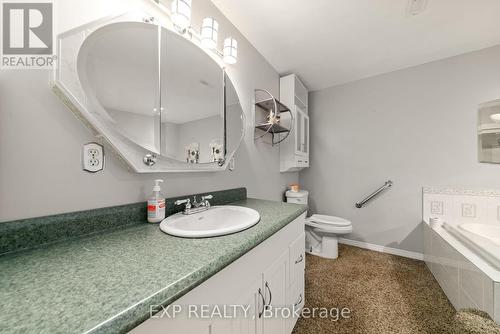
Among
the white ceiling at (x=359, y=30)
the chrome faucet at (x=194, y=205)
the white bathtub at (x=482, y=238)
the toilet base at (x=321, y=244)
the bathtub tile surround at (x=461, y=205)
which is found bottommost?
the toilet base at (x=321, y=244)

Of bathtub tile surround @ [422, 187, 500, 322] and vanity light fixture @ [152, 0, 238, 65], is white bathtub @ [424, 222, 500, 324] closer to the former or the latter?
bathtub tile surround @ [422, 187, 500, 322]

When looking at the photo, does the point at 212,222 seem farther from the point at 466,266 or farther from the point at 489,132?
the point at 489,132

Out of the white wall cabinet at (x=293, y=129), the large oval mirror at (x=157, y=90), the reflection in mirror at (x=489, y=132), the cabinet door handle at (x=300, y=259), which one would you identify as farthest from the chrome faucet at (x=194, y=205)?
the reflection in mirror at (x=489, y=132)

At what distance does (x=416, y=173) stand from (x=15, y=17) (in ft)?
10.2

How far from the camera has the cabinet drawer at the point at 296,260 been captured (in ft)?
3.62

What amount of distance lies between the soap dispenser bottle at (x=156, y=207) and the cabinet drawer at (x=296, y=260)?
0.74 metres

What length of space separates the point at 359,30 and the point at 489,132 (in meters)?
1.61

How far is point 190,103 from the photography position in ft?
3.60

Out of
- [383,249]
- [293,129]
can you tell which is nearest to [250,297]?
[293,129]

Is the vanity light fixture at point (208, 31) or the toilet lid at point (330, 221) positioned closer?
the vanity light fixture at point (208, 31)

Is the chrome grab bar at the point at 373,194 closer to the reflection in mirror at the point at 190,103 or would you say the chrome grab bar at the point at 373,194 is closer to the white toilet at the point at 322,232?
the white toilet at the point at 322,232

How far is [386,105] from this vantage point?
7.44ft

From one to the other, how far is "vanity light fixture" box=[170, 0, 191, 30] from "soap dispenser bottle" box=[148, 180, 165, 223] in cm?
84

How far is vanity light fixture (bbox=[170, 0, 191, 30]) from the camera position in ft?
3.08
